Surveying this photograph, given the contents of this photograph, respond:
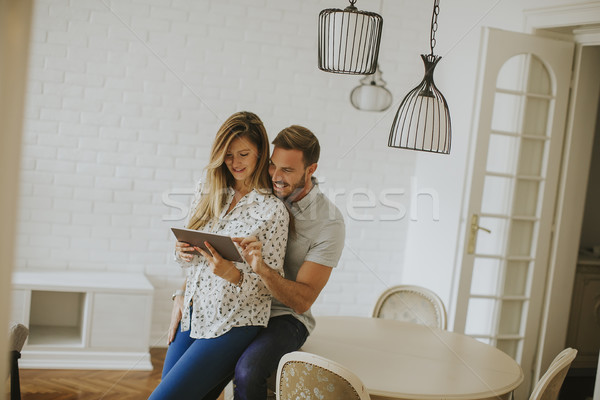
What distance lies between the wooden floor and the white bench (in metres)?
0.08

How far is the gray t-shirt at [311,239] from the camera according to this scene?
2152 millimetres

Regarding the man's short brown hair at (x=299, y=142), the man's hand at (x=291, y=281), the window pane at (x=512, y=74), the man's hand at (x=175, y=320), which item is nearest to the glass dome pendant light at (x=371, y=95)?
the window pane at (x=512, y=74)

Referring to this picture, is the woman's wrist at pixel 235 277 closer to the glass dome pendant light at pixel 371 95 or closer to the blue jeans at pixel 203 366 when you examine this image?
the blue jeans at pixel 203 366

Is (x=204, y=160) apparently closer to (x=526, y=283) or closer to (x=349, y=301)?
(x=349, y=301)

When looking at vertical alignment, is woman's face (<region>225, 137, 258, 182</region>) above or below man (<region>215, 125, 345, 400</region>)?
above

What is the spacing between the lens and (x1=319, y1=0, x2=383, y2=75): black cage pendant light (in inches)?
81.5

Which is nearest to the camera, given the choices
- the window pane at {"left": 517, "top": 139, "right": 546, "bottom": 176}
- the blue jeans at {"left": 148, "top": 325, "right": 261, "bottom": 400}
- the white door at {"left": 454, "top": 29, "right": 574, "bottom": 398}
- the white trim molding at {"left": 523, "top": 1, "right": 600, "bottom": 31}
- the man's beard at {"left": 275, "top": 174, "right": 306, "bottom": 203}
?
the blue jeans at {"left": 148, "top": 325, "right": 261, "bottom": 400}

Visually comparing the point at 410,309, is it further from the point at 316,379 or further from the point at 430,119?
the point at 316,379

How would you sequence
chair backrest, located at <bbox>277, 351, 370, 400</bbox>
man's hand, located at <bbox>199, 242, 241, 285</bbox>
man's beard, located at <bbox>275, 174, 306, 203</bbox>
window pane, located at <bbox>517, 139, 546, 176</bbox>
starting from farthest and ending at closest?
window pane, located at <bbox>517, 139, 546, 176</bbox> → man's beard, located at <bbox>275, 174, 306, 203</bbox> → man's hand, located at <bbox>199, 242, 241, 285</bbox> → chair backrest, located at <bbox>277, 351, 370, 400</bbox>

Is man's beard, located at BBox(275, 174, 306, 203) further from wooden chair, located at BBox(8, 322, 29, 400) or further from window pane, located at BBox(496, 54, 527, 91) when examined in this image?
window pane, located at BBox(496, 54, 527, 91)

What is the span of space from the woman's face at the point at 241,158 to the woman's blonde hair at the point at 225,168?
0.01 metres

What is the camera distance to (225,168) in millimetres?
2219

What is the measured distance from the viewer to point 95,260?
4016mm

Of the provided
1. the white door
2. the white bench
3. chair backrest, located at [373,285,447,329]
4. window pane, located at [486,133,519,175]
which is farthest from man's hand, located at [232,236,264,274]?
A: window pane, located at [486,133,519,175]
